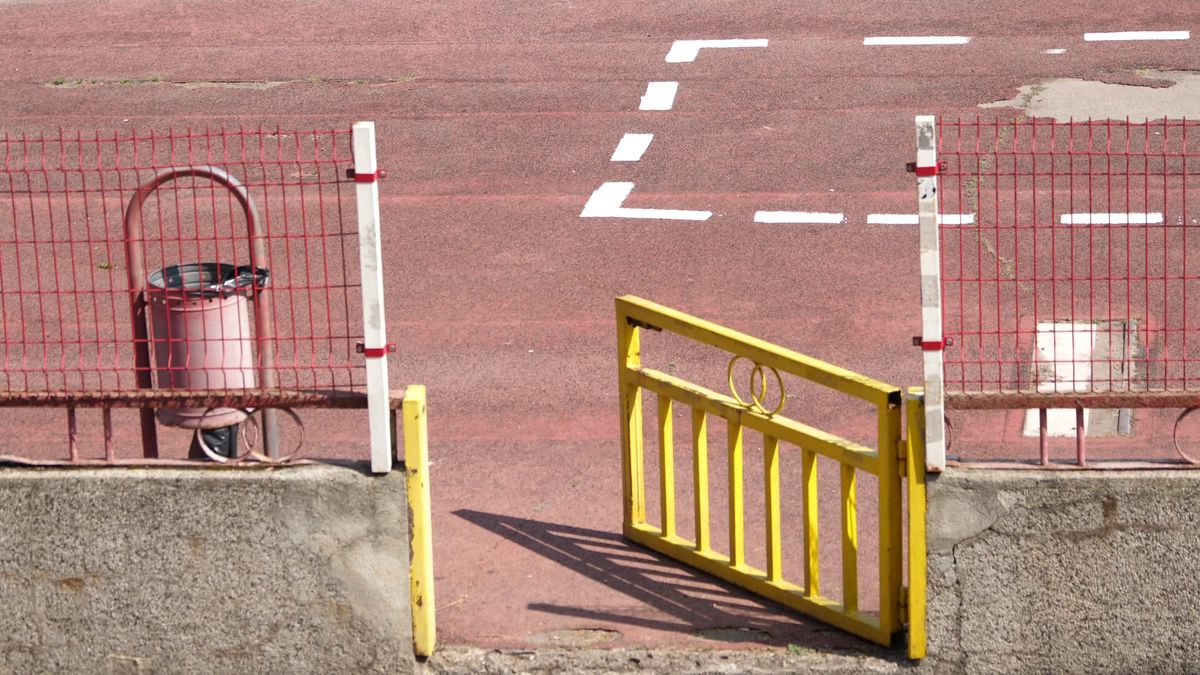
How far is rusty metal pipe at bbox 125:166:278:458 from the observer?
7.56 m

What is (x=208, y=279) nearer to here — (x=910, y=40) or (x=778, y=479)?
(x=778, y=479)

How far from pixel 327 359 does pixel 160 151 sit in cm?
600

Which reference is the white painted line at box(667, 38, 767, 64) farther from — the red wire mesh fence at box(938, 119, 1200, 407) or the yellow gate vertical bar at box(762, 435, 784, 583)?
the yellow gate vertical bar at box(762, 435, 784, 583)

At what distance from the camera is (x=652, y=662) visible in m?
7.48

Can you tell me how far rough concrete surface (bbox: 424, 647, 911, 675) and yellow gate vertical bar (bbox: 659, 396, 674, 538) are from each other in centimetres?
107

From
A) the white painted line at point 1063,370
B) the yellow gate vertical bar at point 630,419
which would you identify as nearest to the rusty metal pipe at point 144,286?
the yellow gate vertical bar at point 630,419

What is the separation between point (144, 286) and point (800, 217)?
7192 mm

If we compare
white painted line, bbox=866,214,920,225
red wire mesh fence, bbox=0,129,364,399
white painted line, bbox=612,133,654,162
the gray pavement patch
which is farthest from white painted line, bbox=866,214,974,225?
red wire mesh fence, bbox=0,129,364,399

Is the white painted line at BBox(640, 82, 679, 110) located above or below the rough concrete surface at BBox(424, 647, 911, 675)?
above

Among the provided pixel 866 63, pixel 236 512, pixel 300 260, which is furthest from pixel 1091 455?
pixel 866 63

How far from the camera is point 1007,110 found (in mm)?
16781

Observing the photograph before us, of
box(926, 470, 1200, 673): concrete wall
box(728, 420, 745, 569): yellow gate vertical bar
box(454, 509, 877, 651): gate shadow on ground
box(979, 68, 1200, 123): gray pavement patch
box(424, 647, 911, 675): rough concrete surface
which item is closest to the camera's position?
box(926, 470, 1200, 673): concrete wall

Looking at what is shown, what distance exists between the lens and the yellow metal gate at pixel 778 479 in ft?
23.9

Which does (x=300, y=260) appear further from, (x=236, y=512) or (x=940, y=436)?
(x=940, y=436)
